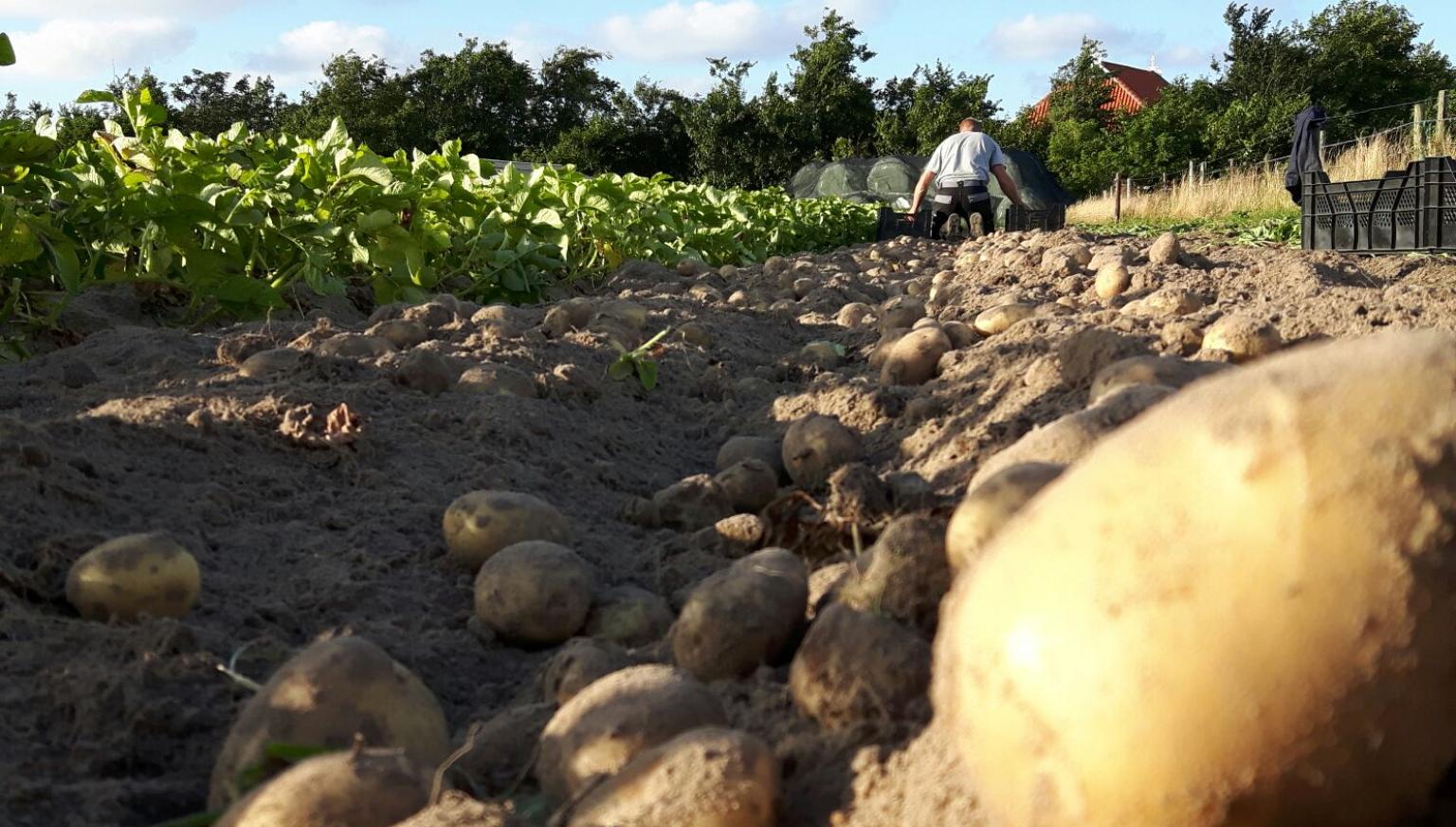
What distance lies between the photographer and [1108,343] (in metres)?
2.97

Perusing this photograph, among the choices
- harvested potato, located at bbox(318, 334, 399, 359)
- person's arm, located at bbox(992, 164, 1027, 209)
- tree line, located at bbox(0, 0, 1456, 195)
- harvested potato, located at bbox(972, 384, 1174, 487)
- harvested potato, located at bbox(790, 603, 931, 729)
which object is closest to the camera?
harvested potato, located at bbox(790, 603, 931, 729)

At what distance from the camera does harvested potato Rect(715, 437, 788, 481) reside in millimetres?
3170

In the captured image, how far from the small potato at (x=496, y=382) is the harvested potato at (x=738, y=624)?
2.03 meters

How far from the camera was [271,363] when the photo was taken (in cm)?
358

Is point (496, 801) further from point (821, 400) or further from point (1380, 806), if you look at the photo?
point (821, 400)

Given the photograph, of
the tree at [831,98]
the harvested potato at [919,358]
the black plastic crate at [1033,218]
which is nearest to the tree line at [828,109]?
the tree at [831,98]

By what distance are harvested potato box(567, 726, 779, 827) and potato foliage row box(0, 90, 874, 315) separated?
355 centimetres

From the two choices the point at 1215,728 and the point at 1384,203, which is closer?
the point at 1215,728

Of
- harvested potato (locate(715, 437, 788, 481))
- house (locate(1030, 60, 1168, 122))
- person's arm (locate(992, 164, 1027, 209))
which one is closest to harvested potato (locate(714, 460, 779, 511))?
harvested potato (locate(715, 437, 788, 481))

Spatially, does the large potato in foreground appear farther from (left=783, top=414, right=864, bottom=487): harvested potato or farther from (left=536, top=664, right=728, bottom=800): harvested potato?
(left=783, top=414, right=864, bottom=487): harvested potato

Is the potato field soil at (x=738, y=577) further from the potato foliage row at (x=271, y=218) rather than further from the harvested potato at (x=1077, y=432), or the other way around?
the potato foliage row at (x=271, y=218)

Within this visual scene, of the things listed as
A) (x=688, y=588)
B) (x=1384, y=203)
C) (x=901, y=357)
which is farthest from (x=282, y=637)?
(x=1384, y=203)

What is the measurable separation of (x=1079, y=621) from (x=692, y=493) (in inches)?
71.7

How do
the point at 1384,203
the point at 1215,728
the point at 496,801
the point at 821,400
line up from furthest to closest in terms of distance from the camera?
the point at 1384,203 → the point at 821,400 → the point at 496,801 → the point at 1215,728
